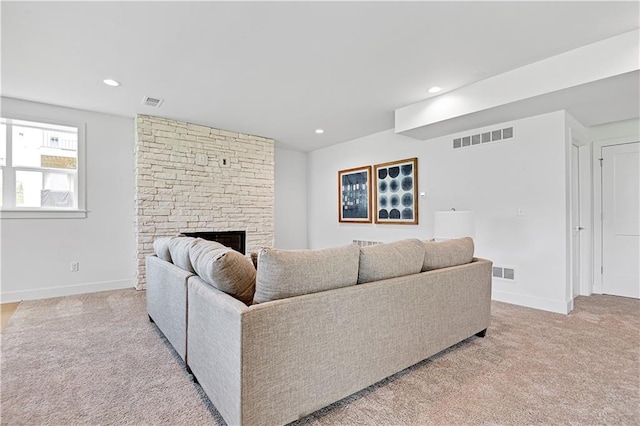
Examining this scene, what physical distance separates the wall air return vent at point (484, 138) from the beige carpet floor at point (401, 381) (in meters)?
2.15

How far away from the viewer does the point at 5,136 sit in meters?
3.84

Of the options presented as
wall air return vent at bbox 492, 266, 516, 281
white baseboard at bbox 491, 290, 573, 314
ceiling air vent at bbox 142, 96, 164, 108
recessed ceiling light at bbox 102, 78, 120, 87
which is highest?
recessed ceiling light at bbox 102, 78, 120, 87

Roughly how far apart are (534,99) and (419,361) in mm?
2689

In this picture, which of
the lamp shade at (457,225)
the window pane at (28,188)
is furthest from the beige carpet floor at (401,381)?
the window pane at (28,188)

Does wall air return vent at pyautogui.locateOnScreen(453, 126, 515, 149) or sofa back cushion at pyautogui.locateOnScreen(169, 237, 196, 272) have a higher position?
wall air return vent at pyautogui.locateOnScreen(453, 126, 515, 149)

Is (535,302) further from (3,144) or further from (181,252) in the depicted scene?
(3,144)

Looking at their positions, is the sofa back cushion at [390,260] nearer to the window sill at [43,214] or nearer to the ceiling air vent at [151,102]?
the ceiling air vent at [151,102]

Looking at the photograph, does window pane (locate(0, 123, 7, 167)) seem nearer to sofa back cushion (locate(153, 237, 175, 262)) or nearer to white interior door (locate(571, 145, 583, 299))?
sofa back cushion (locate(153, 237, 175, 262))

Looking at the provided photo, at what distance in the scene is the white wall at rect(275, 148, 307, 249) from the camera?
254 inches

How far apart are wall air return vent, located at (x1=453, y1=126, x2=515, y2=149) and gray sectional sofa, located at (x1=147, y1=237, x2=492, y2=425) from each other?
2333 mm

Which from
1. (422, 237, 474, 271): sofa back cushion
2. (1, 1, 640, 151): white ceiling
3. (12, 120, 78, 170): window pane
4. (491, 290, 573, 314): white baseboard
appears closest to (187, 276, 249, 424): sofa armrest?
(422, 237, 474, 271): sofa back cushion

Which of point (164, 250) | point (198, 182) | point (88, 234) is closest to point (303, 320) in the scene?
point (164, 250)

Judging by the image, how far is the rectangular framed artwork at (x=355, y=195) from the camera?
5.57 m

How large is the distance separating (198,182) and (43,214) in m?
1.90
